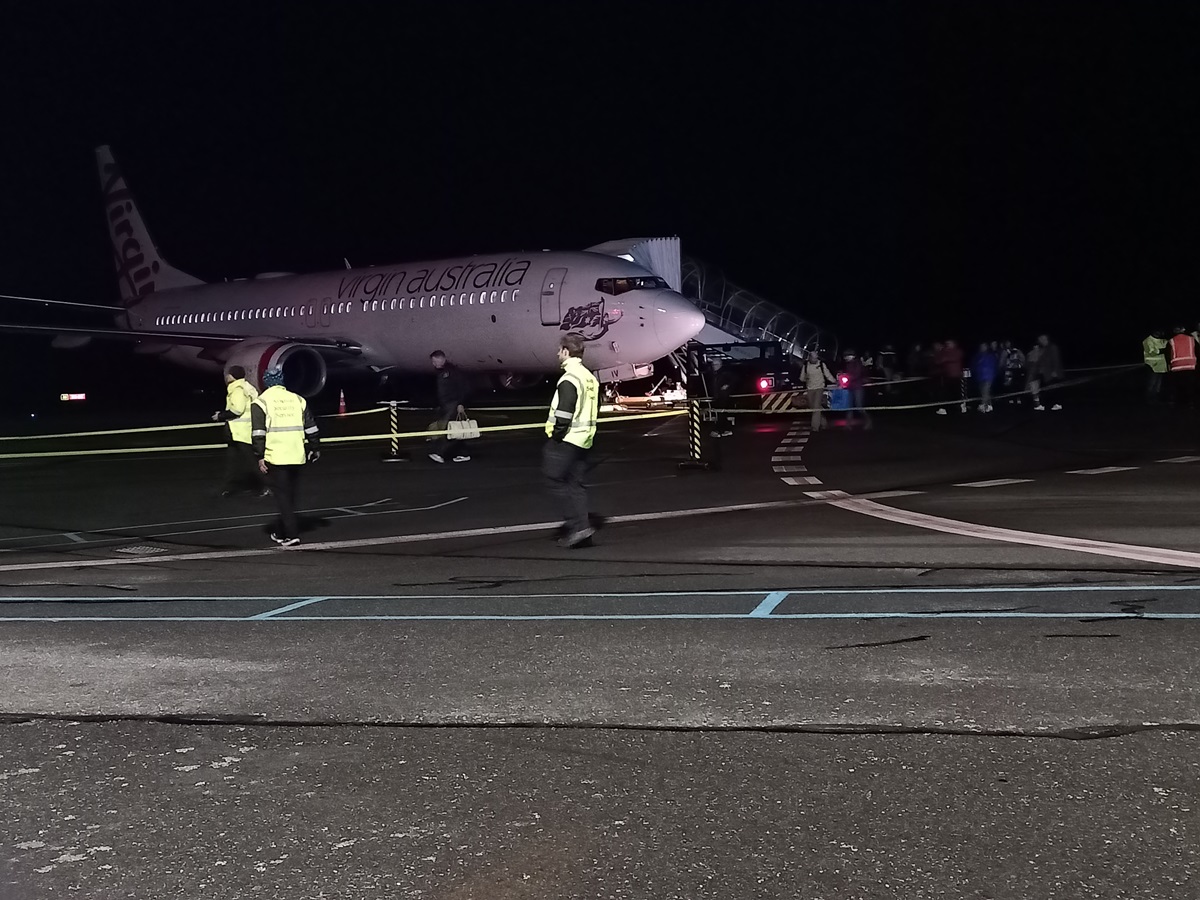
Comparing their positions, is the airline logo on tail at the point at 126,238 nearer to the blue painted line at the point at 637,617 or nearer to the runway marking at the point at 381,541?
the runway marking at the point at 381,541

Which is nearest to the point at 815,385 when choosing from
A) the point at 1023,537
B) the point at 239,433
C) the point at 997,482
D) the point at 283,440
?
the point at 997,482

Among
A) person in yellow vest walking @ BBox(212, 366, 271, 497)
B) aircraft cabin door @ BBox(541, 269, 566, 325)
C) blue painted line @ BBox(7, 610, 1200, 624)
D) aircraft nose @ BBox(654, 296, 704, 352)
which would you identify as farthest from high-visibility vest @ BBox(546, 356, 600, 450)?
aircraft cabin door @ BBox(541, 269, 566, 325)

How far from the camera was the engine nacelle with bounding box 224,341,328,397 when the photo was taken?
33.0 meters

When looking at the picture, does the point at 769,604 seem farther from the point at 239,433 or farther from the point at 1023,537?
the point at 239,433

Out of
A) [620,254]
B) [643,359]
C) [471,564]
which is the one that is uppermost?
[620,254]

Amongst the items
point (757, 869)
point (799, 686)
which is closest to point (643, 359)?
point (799, 686)

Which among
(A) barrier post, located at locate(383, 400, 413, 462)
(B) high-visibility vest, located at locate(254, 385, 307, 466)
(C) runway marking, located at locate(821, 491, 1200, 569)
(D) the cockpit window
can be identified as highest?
(D) the cockpit window

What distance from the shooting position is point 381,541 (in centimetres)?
1253

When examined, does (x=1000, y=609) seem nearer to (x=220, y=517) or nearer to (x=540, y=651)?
(x=540, y=651)

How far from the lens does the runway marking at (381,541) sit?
11.7 metres

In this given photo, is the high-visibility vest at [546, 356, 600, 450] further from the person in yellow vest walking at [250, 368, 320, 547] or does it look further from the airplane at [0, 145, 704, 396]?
the airplane at [0, 145, 704, 396]

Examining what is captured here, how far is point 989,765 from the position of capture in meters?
4.83

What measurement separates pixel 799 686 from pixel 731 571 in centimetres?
380

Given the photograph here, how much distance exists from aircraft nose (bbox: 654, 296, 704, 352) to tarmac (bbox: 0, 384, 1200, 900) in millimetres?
16346
